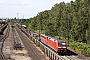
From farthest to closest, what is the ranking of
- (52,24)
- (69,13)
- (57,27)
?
(52,24) → (57,27) → (69,13)

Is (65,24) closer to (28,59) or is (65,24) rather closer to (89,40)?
(89,40)

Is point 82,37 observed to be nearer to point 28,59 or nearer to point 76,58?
point 76,58

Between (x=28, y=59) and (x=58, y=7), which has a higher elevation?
(x=58, y=7)

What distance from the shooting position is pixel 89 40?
54.9 m

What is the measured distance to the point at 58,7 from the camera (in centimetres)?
8712

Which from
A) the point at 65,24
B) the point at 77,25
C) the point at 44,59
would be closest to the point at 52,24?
the point at 65,24

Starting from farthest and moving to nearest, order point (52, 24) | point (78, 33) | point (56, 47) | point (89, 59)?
point (52, 24), point (78, 33), point (56, 47), point (89, 59)

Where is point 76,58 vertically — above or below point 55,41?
below

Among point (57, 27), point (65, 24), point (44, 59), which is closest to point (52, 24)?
point (57, 27)

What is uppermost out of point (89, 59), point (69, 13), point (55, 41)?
point (69, 13)

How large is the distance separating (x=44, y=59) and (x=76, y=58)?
681 centimetres

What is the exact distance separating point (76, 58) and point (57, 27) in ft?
155

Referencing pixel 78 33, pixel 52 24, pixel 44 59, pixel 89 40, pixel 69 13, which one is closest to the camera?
pixel 44 59

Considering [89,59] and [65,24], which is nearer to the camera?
[89,59]
